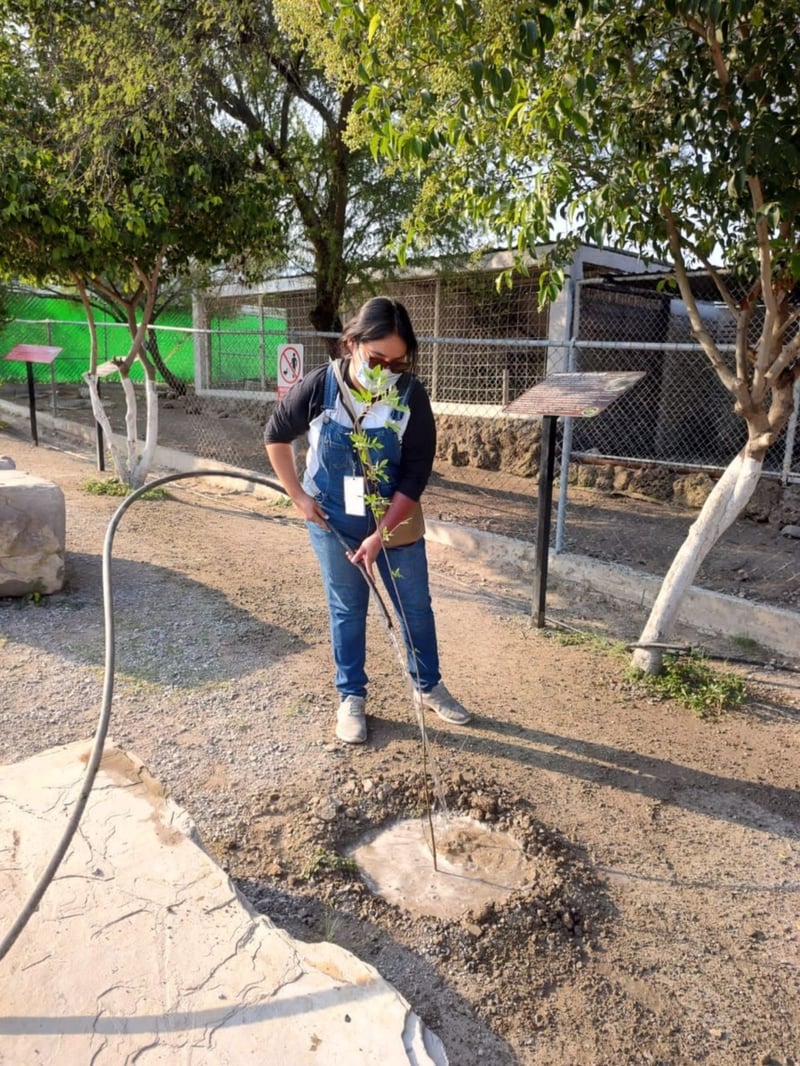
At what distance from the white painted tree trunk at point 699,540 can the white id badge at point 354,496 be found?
176 centimetres

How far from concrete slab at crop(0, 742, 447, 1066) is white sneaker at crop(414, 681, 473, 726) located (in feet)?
4.76

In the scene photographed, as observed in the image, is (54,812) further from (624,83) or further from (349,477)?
(624,83)

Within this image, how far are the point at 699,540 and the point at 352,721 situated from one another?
191 cm

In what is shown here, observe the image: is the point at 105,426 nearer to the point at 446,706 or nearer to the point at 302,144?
the point at 302,144

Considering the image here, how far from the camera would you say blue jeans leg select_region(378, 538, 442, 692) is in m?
3.17

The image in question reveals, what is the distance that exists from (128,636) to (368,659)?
1371 mm

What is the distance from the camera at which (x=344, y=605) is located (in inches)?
124

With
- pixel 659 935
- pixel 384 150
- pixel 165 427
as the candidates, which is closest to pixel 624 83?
pixel 384 150

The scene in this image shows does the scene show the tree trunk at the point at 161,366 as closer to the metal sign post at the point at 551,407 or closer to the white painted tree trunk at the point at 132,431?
the white painted tree trunk at the point at 132,431

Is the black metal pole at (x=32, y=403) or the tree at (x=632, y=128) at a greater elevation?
the tree at (x=632, y=128)

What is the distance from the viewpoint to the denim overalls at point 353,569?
116 inches

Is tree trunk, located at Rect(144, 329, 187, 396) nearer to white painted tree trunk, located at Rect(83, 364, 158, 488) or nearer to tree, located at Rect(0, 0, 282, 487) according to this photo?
white painted tree trunk, located at Rect(83, 364, 158, 488)

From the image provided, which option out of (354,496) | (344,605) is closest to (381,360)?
(354,496)

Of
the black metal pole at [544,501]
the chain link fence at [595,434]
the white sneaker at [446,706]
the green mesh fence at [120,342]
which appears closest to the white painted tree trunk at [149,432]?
the chain link fence at [595,434]
